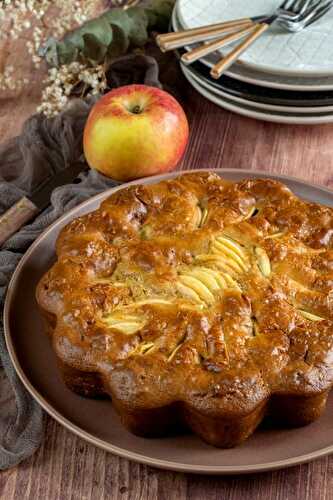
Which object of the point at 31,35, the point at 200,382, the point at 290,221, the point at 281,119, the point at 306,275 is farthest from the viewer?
the point at 31,35

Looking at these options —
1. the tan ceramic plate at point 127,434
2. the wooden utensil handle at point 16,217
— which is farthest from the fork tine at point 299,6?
the tan ceramic plate at point 127,434

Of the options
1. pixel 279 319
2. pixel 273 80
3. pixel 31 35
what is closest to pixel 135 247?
pixel 279 319

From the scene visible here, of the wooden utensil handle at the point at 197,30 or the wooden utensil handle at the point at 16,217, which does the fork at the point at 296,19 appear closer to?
the wooden utensil handle at the point at 197,30

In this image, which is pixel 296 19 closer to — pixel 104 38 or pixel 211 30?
pixel 211 30

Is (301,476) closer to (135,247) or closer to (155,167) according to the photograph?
(135,247)

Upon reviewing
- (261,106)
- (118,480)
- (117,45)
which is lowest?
(118,480)

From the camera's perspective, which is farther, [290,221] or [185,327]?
[290,221]

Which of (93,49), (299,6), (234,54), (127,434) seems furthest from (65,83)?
(127,434)
